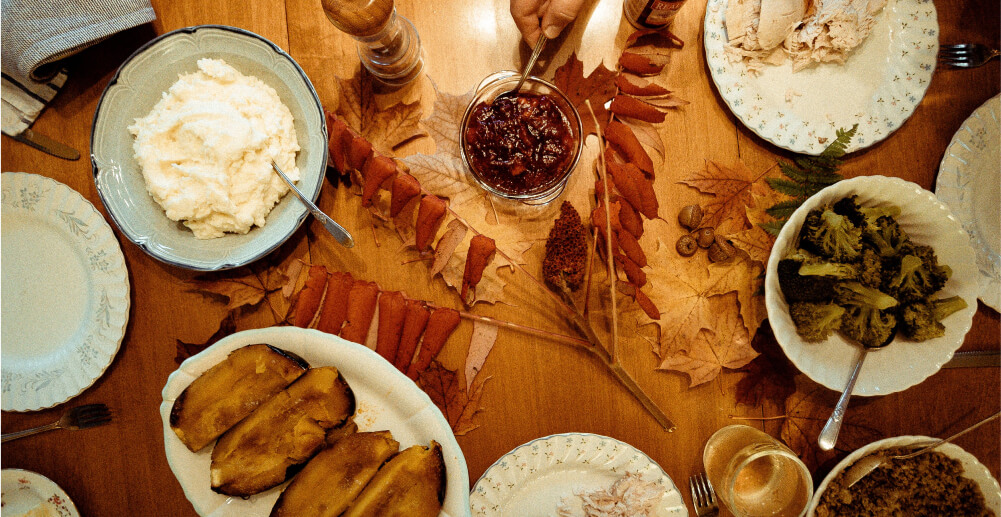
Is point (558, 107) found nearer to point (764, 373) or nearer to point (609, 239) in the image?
point (609, 239)

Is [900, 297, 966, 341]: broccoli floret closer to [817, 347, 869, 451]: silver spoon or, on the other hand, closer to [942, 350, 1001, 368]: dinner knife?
[817, 347, 869, 451]: silver spoon

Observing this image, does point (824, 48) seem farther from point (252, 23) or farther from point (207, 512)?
point (207, 512)

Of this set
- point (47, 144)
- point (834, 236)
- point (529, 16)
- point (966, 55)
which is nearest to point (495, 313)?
point (529, 16)

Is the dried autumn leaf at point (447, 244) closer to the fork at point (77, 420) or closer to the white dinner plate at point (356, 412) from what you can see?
the white dinner plate at point (356, 412)

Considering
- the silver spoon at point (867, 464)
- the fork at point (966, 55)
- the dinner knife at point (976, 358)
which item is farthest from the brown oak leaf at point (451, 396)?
the fork at point (966, 55)

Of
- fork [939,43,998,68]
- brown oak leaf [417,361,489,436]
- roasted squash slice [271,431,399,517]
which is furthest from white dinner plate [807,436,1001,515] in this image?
roasted squash slice [271,431,399,517]

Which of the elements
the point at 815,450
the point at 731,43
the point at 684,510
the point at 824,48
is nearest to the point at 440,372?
the point at 684,510
